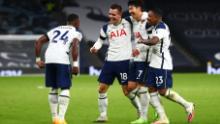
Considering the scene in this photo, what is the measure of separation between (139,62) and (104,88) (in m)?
0.80

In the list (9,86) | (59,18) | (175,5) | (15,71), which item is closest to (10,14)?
(59,18)

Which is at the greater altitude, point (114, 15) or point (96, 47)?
point (114, 15)

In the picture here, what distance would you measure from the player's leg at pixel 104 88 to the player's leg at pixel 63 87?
33.8 inches

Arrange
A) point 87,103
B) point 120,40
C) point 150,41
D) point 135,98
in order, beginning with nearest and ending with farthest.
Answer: point 150,41 < point 120,40 < point 135,98 < point 87,103

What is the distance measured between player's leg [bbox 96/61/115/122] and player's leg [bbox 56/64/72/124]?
33.8 inches

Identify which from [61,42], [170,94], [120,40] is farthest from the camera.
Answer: [120,40]

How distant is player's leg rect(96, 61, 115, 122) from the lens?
472 inches

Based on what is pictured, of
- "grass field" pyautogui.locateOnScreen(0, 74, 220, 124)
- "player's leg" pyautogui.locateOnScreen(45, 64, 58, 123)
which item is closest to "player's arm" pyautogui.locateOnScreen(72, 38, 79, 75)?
"player's leg" pyautogui.locateOnScreen(45, 64, 58, 123)

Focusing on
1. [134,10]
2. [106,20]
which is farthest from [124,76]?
[106,20]

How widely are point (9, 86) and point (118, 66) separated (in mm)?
10386

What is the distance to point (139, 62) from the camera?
11820 millimetres

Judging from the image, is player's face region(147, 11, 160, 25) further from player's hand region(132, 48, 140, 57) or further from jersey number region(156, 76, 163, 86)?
jersey number region(156, 76, 163, 86)

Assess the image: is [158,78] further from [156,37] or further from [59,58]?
[59,58]

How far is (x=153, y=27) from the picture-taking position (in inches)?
451
